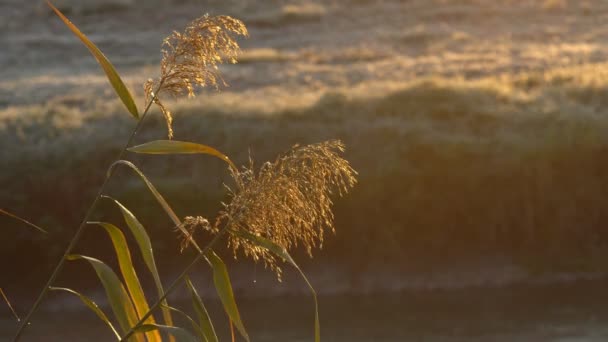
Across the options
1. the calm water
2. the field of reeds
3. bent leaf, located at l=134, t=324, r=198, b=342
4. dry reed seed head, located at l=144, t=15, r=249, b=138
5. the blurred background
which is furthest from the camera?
the field of reeds

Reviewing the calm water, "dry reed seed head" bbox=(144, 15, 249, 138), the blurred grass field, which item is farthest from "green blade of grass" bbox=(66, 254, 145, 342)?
the blurred grass field

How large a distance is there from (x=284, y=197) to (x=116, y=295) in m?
0.35

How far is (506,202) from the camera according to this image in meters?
11.6

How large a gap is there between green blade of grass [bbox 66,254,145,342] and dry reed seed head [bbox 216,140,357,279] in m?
0.22

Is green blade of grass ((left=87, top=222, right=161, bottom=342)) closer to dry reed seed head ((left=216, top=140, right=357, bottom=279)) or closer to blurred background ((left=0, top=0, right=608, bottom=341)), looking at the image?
dry reed seed head ((left=216, top=140, right=357, bottom=279))

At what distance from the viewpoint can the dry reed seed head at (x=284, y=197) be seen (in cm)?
220

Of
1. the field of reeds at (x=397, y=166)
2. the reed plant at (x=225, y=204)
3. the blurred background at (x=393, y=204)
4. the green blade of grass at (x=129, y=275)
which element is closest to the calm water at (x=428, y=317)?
the blurred background at (x=393, y=204)

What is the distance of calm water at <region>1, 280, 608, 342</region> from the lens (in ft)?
33.1

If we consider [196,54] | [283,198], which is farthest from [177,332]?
[196,54]

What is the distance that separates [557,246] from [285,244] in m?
9.57

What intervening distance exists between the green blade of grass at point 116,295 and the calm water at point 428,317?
7751 mm

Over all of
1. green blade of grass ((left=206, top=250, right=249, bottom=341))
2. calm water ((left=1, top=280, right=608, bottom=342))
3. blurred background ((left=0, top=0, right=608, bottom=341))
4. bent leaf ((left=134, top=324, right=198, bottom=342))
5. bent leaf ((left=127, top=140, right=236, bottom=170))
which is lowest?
calm water ((left=1, top=280, right=608, bottom=342))

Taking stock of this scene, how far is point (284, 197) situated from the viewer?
2.20 metres

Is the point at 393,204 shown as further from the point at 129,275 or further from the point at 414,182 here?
the point at 129,275
